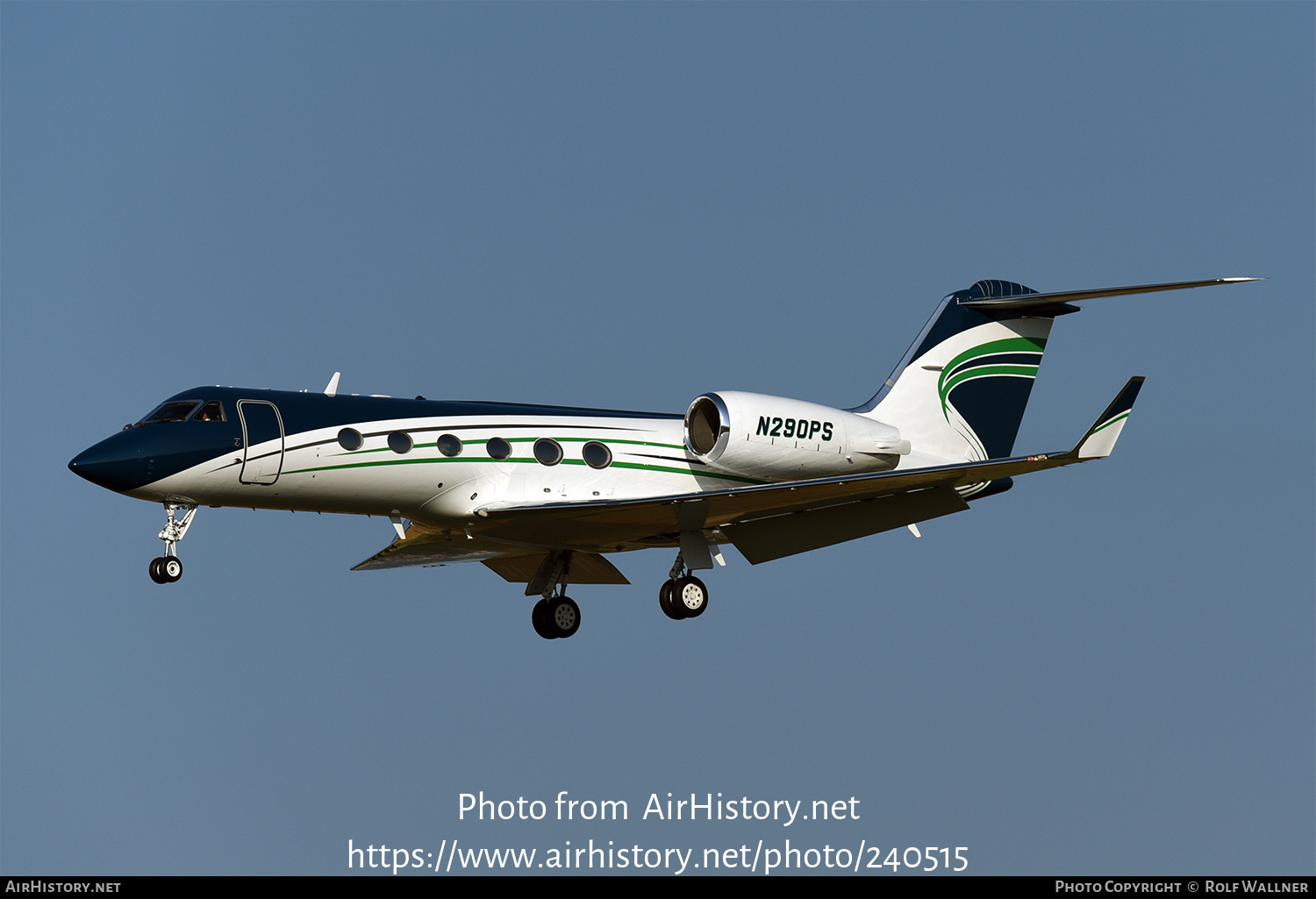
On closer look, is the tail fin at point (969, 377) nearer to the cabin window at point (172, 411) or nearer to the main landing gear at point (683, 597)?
the main landing gear at point (683, 597)

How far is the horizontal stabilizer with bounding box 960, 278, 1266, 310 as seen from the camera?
863 inches

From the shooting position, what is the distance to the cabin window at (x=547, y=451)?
23078mm

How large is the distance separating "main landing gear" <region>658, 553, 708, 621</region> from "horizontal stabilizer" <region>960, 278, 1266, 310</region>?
23.8 ft

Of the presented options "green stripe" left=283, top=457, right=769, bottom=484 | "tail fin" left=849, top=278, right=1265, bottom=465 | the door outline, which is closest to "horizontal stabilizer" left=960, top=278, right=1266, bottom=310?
"tail fin" left=849, top=278, right=1265, bottom=465

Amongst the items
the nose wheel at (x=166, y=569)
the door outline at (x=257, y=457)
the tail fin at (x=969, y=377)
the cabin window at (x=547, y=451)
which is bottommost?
the nose wheel at (x=166, y=569)

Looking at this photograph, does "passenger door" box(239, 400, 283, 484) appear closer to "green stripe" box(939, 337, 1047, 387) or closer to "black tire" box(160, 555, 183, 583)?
"black tire" box(160, 555, 183, 583)

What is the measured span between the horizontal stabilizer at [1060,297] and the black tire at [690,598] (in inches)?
287

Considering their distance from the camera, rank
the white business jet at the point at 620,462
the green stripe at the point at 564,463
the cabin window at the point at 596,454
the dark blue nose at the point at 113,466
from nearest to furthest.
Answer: the dark blue nose at the point at 113,466 < the white business jet at the point at 620,462 < the green stripe at the point at 564,463 < the cabin window at the point at 596,454

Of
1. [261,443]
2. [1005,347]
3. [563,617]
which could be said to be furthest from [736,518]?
[261,443]

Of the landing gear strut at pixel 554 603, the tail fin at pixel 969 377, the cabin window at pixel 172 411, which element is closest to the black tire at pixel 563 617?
the landing gear strut at pixel 554 603

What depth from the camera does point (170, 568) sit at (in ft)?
66.2

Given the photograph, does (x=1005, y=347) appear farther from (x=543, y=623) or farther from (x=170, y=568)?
(x=170, y=568)

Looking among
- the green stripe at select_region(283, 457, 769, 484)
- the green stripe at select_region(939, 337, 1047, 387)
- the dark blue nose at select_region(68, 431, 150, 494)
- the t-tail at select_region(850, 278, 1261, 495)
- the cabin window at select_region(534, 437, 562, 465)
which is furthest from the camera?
the green stripe at select_region(939, 337, 1047, 387)

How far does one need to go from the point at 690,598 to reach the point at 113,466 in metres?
8.52
